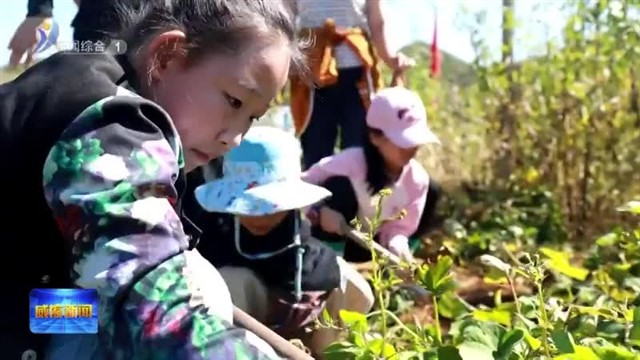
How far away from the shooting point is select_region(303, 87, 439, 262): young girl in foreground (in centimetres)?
351

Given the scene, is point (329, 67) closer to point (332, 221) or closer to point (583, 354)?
point (332, 221)

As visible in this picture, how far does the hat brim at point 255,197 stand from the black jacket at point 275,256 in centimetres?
14

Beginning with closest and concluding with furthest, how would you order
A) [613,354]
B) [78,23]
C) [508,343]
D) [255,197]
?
[613,354]
[508,343]
[78,23]
[255,197]

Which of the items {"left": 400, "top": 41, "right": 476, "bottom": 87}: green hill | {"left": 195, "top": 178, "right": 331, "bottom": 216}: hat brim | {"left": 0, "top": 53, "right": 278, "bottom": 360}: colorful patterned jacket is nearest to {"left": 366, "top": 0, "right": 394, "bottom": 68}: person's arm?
{"left": 195, "top": 178, "right": 331, "bottom": 216}: hat brim

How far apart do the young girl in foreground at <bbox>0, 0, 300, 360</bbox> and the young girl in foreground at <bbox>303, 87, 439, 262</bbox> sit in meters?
1.76

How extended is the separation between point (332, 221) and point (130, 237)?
6.95 ft

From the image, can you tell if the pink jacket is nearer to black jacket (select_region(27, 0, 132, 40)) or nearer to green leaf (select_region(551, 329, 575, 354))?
black jacket (select_region(27, 0, 132, 40))

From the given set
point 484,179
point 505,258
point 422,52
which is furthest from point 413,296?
point 422,52

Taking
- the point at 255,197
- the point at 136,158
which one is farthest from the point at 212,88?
the point at 255,197

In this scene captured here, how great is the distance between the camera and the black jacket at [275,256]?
2.78 meters

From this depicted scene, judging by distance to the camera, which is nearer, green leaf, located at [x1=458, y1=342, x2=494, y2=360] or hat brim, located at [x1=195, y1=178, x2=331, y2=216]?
green leaf, located at [x1=458, y1=342, x2=494, y2=360]

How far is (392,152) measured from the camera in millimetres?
3625

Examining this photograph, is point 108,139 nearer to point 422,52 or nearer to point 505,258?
point 505,258

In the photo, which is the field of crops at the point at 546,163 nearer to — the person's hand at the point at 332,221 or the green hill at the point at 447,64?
the person's hand at the point at 332,221
